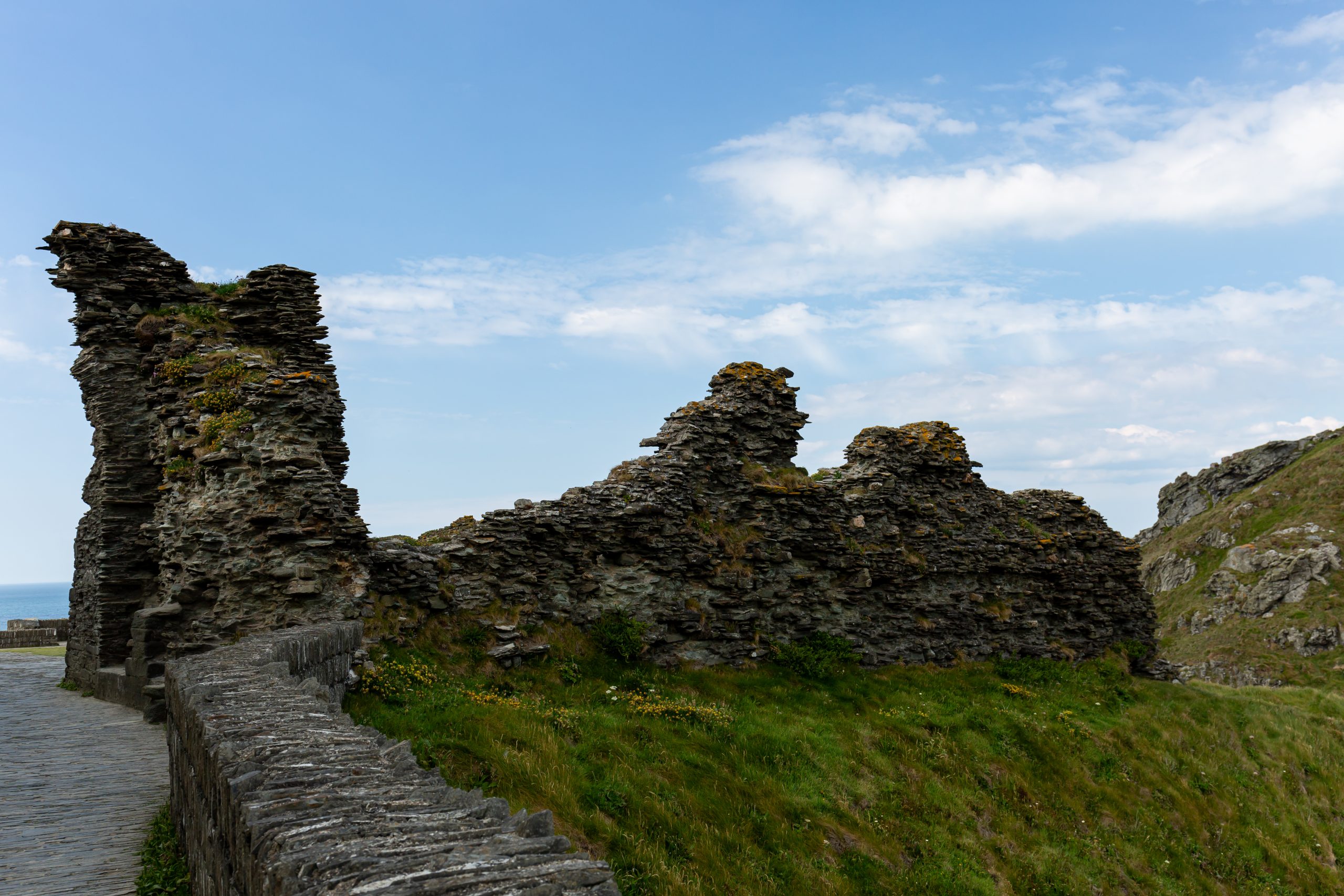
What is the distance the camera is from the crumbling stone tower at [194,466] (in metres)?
15.2

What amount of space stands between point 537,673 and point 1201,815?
16.0 meters

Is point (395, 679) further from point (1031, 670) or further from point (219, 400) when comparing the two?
point (1031, 670)

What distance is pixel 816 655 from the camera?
21734 mm

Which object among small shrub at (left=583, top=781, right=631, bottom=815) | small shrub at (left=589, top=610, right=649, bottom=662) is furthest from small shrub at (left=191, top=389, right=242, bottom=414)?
small shrub at (left=583, top=781, right=631, bottom=815)

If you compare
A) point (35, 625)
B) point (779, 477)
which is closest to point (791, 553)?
point (779, 477)

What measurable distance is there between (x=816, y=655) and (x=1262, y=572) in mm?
65110

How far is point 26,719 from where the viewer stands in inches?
603

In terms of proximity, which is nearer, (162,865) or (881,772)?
(162,865)

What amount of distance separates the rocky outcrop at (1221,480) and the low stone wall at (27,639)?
102 meters

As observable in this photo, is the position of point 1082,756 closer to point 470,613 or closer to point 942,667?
point 942,667

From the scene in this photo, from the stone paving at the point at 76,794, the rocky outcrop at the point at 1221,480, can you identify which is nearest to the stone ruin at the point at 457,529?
the stone paving at the point at 76,794

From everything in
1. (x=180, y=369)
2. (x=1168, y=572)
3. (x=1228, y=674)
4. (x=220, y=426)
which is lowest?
(x=1228, y=674)

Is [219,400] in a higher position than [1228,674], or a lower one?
higher

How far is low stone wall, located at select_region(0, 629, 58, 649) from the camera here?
105 ft
